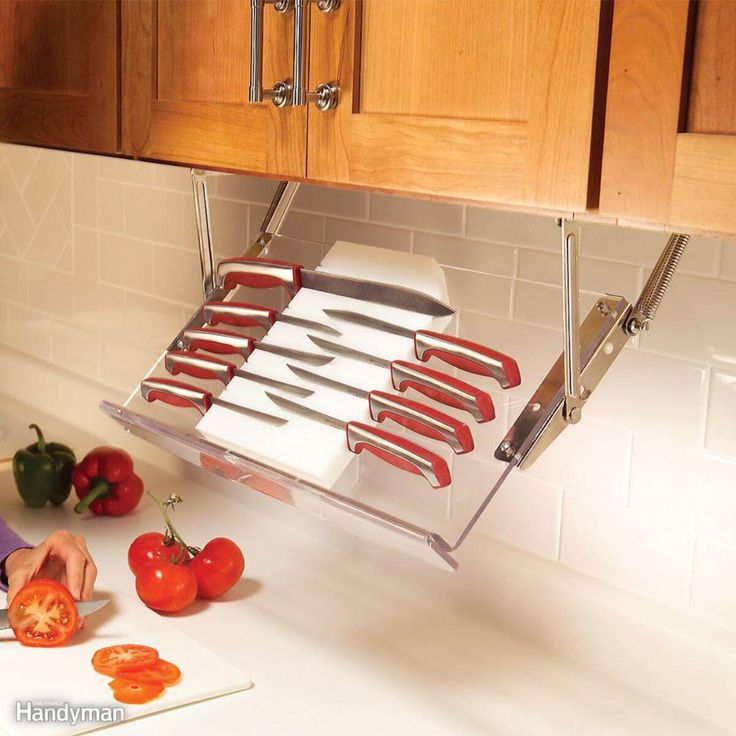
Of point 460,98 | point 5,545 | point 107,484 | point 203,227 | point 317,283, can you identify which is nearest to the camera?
point 460,98

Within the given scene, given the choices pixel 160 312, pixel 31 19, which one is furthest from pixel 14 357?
pixel 31 19

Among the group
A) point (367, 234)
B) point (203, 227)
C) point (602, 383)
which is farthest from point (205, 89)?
point (602, 383)

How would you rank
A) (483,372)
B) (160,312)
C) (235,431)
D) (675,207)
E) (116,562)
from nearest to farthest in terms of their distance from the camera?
(675,207), (483,372), (235,431), (116,562), (160,312)

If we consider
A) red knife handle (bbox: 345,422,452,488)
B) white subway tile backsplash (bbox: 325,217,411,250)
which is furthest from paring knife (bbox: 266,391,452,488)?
white subway tile backsplash (bbox: 325,217,411,250)

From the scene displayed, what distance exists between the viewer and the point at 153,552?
149 centimetres

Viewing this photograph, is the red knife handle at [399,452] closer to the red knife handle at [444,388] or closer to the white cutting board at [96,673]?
the red knife handle at [444,388]

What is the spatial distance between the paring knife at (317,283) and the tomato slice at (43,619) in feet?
1.47

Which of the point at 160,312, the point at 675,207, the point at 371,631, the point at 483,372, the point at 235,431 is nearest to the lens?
the point at 675,207

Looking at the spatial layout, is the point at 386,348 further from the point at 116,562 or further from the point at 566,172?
the point at 116,562

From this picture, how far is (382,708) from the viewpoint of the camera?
123cm

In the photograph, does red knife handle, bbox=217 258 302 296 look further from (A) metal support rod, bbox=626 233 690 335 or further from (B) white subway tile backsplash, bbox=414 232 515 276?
(A) metal support rod, bbox=626 233 690 335

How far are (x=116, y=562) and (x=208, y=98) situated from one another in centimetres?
72

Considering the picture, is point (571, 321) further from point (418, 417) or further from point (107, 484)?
point (107, 484)

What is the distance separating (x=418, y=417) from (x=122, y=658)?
1.42 feet
